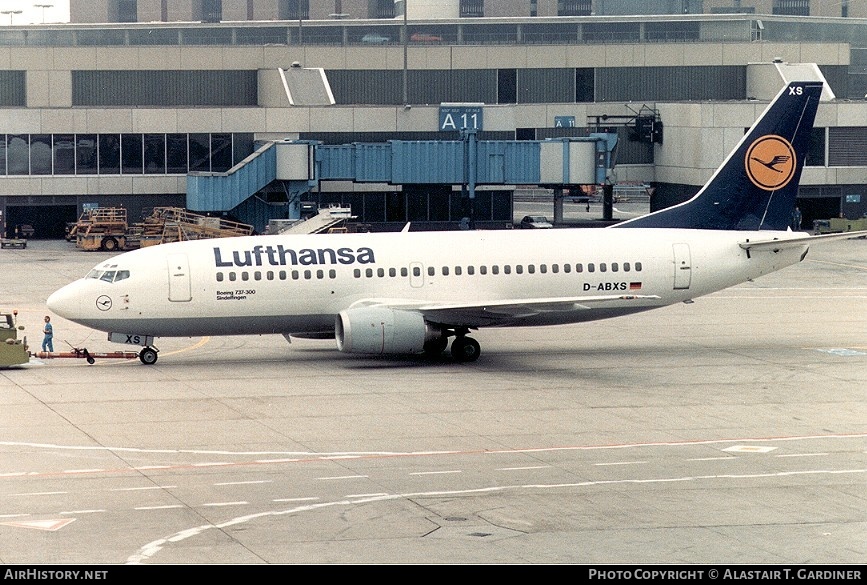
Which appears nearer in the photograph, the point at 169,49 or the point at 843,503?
the point at 843,503

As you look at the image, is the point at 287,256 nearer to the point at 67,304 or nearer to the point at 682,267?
the point at 67,304

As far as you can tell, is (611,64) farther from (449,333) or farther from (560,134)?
(449,333)

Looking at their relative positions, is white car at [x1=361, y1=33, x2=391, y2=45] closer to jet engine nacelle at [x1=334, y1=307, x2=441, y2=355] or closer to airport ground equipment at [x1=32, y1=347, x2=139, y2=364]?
airport ground equipment at [x1=32, y1=347, x2=139, y2=364]

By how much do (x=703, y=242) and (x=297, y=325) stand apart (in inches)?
580

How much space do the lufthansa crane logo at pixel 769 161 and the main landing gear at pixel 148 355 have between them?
74.3 ft

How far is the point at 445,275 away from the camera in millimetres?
47562

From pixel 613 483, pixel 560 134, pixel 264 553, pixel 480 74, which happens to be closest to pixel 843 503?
pixel 613 483

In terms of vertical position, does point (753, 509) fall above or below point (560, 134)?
below

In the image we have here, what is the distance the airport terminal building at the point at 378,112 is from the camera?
291ft

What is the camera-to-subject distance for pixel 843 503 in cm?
2831

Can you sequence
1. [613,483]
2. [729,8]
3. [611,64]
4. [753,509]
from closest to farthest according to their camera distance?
[753,509] → [613,483] → [611,64] → [729,8]

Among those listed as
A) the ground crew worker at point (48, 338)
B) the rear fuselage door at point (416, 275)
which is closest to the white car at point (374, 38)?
the rear fuselage door at point (416, 275)

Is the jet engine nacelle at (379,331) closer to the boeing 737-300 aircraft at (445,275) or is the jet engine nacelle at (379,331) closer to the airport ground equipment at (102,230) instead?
the boeing 737-300 aircraft at (445,275)

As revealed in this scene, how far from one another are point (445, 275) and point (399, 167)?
39115 mm
